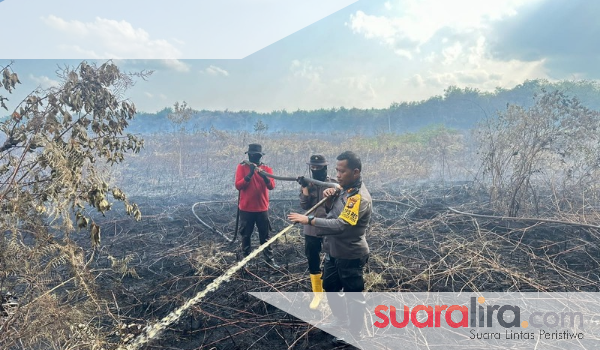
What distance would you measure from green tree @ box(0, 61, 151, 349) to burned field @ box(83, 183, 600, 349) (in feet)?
2.30

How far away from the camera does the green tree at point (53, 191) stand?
2.58 meters

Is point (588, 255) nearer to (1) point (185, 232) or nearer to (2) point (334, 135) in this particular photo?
(1) point (185, 232)

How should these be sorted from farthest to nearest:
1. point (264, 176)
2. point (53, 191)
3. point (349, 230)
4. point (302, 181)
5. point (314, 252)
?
point (264, 176), point (302, 181), point (314, 252), point (349, 230), point (53, 191)

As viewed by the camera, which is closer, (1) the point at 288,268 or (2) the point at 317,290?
(2) the point at 317,290

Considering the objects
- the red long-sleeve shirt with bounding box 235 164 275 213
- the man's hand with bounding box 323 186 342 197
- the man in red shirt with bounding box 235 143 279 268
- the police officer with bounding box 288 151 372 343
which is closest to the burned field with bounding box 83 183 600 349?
the police officer with bounding box 288 151 372 343

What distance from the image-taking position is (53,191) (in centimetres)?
267

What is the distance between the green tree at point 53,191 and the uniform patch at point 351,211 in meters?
1.90

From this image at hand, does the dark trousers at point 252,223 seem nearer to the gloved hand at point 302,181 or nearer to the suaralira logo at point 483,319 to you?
the gloved hand at point 302,181

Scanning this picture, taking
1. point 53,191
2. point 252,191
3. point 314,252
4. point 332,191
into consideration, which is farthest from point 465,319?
point 53,191

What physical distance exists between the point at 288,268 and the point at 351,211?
94.9 inches

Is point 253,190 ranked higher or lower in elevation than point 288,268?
higher

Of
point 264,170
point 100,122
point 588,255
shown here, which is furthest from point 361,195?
point 588,255

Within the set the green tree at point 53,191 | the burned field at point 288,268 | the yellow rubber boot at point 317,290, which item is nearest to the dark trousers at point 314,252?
the yellow rubber boot at point 317,290

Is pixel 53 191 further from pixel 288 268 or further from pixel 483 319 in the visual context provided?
pixel 483 319
